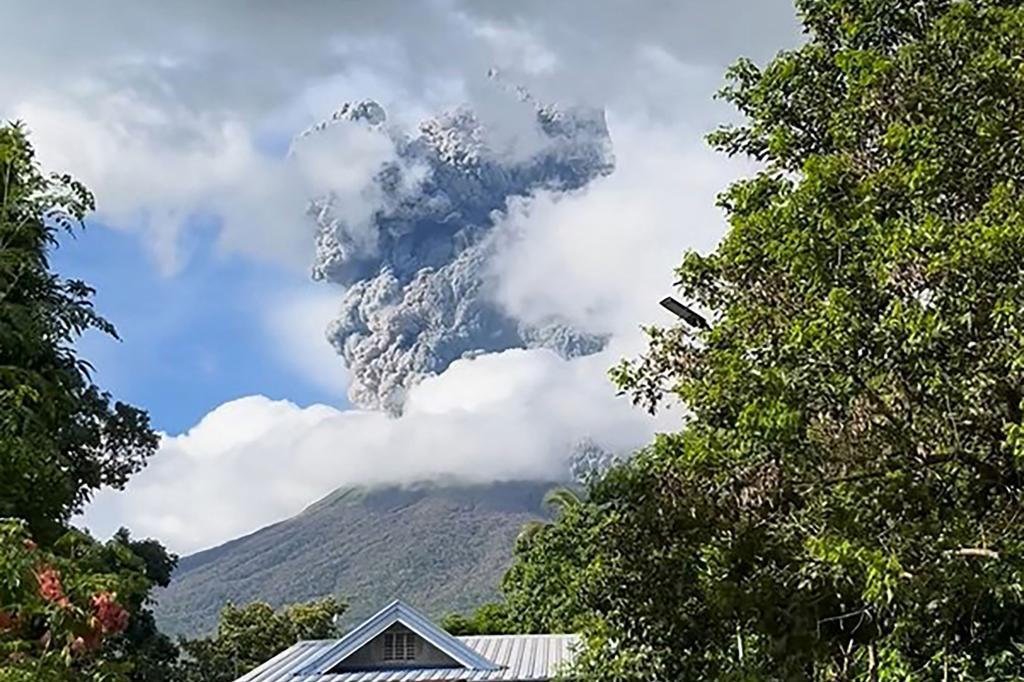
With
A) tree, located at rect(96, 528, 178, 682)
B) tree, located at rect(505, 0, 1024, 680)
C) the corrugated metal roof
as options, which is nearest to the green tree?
tree, located at rect(505, 0, 1024, 680)

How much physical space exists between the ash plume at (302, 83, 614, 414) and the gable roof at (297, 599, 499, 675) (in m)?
91.0

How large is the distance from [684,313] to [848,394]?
7.48 ft

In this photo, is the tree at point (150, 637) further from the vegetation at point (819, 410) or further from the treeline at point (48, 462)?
the vegetation at point (819, 410)

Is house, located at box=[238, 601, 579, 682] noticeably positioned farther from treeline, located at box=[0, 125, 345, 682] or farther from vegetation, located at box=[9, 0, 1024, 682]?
vegetation, located at box=[9, 0, 1024, 682]

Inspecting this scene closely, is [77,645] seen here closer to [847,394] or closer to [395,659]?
[847,394]

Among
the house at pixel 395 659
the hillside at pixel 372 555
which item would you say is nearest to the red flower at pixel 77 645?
the house at pixel 395 659

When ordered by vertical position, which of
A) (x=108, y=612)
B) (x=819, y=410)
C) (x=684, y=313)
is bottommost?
(x=108, y=612)

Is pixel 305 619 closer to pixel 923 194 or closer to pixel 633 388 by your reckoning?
pixel 633 388

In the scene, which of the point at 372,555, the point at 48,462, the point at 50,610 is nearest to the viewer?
the point at 50,610

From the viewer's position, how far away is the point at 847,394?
662 cm

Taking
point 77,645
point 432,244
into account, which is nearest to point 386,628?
Answer: point 77,645

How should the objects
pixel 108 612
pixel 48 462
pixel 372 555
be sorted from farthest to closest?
pixel 372 555 → pixel 48 462 → pixel 108 612

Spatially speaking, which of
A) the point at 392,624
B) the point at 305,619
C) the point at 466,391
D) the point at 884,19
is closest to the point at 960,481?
the point at 884,19

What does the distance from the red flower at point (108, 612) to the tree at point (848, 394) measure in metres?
3.77
